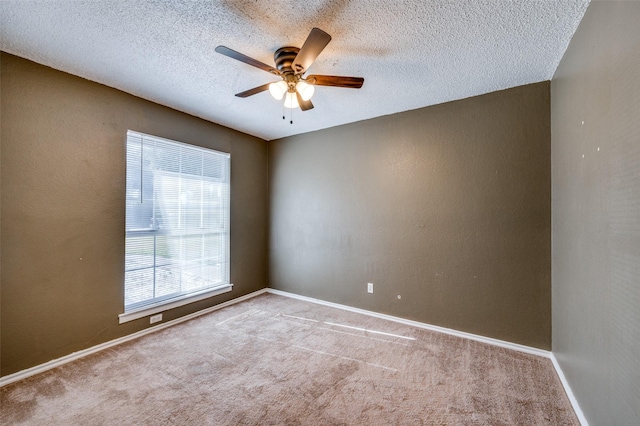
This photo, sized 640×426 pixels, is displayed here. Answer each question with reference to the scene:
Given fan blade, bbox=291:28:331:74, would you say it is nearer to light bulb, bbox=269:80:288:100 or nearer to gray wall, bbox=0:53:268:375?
light bulb, bbox=269:80:288:100

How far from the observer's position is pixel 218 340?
110 inches

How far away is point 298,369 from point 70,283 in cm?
217

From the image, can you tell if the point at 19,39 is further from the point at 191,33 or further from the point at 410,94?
the point at 410,94

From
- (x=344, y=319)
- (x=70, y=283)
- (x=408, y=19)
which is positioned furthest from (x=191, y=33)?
(x=344, y=319)

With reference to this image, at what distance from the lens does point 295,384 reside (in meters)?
2.09

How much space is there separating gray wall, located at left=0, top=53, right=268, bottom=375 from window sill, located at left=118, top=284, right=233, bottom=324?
7 cm

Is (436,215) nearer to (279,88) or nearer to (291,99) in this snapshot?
(291,99)

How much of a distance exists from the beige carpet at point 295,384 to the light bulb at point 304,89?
7.33ft

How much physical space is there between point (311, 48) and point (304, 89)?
418 millimetres

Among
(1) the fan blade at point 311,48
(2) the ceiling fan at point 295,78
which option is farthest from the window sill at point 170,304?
(1) the fan blade at point 311,48

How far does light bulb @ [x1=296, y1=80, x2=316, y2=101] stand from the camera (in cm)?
206

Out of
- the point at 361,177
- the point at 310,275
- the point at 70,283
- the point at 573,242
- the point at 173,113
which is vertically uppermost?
the point at 173,113

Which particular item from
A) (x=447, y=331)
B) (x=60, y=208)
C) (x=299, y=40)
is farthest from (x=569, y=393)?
(x=60, y=208)

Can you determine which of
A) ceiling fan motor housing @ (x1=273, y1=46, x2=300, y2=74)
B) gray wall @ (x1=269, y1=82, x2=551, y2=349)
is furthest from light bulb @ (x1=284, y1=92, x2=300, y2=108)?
gray wall @ (x1=269, y1=82, x2=551, y2=349)
